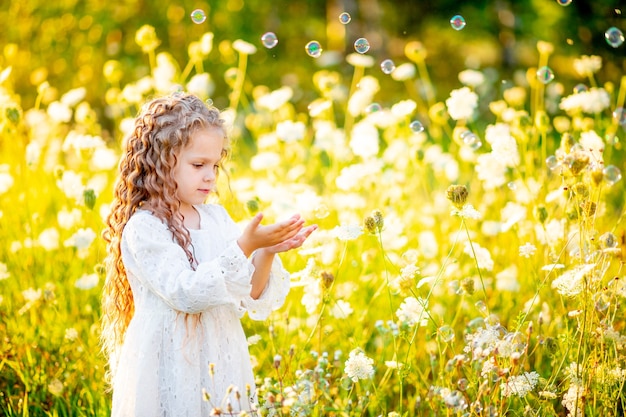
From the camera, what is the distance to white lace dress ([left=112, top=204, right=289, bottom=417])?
1.91 meters

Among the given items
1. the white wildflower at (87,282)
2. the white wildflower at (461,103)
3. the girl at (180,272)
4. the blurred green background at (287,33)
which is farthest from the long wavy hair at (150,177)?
the blurred green background at (287,33)

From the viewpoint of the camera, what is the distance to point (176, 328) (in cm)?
200

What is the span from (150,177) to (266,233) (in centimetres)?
36

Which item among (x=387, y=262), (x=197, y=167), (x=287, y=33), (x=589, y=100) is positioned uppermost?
(x=197, y=167)

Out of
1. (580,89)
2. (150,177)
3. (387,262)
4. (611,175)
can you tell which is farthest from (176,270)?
(580,89)

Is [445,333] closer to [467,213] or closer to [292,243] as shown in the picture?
[467,213]

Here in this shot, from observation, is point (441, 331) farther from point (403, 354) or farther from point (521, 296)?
point (521, 296)

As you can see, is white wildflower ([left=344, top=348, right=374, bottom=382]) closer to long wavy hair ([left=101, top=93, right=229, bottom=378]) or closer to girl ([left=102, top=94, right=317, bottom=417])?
girl ([left=102, top=94, right=317, bottom=417])

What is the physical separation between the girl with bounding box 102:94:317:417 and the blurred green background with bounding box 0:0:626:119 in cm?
189

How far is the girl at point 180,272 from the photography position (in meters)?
1.93

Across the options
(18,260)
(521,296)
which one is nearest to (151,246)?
(18,260)

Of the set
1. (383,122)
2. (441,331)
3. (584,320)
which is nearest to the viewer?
(584,320)

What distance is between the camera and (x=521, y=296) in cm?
304

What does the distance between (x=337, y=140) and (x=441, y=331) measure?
1.62 metres
